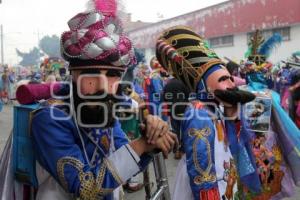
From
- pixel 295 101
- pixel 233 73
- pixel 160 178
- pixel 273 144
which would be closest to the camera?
pixel 160 178

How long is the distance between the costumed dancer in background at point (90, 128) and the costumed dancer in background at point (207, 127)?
1.58 ft

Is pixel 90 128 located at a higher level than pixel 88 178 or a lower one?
higher

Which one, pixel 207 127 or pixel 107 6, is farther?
pixel 207 127

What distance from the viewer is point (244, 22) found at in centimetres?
2098

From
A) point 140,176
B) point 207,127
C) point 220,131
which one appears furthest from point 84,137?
point 140,176

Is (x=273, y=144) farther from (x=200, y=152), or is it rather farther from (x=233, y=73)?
(x=233, y=73)

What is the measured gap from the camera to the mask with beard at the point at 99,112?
5.44 feet

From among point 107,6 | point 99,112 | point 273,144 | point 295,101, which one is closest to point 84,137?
point 99,112

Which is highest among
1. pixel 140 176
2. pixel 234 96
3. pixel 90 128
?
pixel 234 96

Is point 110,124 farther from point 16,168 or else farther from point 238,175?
point 238,175

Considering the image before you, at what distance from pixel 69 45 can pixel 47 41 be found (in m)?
60.7

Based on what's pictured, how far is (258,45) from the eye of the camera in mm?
6008

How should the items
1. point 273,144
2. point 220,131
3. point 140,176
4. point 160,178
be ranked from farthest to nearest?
point 140,176
point 273,144
point 220,131
point 160,178

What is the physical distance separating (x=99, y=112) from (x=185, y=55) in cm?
112
